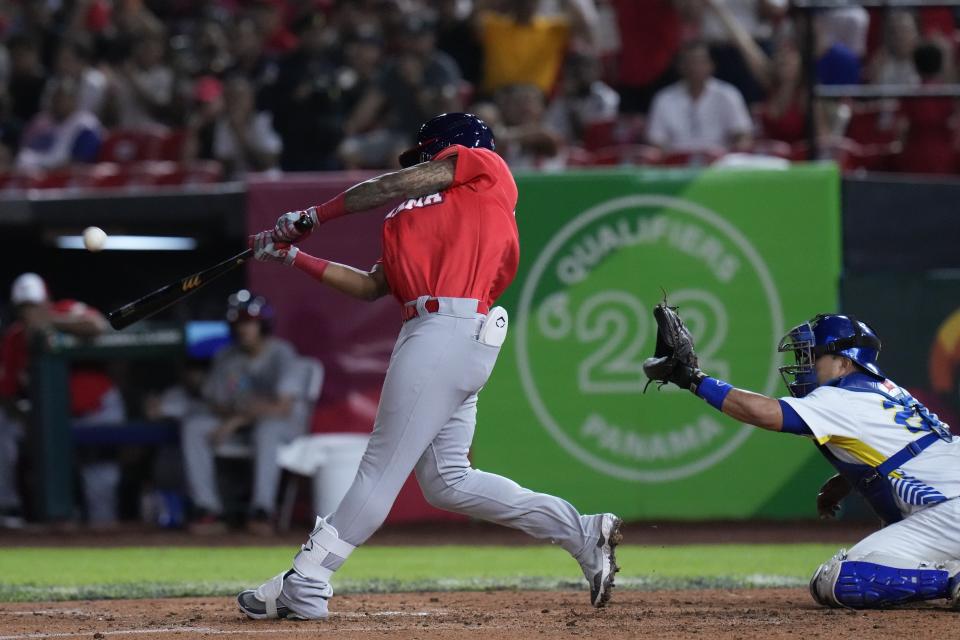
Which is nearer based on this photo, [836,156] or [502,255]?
[502,255]

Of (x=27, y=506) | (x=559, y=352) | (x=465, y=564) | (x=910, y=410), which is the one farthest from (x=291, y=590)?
(x=27, y=506)

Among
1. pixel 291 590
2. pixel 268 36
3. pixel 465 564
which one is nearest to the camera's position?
pixel 291 590

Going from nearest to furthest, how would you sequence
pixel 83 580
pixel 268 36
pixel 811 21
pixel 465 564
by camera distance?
pixel 83 580 → pixel 465 564 → pixel 811 21 → pixel 268 36

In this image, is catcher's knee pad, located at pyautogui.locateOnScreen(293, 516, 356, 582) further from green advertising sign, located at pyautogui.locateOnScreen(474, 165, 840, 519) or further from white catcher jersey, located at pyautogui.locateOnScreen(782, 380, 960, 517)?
green advertising sign, located at pyautogui.locateOnScreen(474, 165, 840, 519)

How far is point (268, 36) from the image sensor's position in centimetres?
1229

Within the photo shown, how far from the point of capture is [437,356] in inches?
191

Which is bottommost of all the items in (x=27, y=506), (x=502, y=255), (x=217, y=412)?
(x=27, y=506)

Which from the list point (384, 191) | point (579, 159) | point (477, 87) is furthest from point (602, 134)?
point (384, 191)

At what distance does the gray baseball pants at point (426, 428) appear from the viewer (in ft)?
15.9

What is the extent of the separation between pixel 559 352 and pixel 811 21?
2.64 m

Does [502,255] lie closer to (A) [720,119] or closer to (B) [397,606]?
(B) [397,606]

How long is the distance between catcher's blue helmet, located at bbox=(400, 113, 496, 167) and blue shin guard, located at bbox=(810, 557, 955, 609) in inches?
77.1

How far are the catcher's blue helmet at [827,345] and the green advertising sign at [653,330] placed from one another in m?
3.88

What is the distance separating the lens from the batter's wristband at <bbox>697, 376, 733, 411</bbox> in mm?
→ 4832
